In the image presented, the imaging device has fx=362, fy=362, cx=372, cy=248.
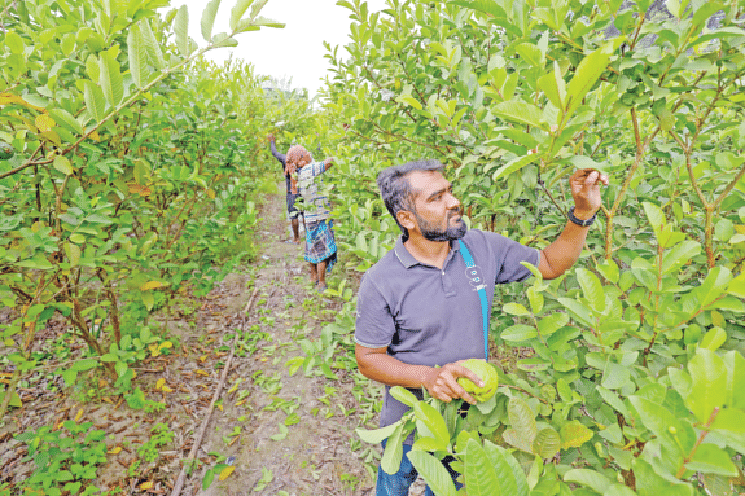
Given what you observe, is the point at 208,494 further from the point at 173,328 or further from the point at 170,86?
the point at 170,86

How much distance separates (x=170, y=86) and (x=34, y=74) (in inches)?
40.4

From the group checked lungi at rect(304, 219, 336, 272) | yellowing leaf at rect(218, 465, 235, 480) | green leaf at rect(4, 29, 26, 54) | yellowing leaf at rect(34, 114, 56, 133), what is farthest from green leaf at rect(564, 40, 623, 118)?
checked lungi at rect(304, 219, 336, 272)

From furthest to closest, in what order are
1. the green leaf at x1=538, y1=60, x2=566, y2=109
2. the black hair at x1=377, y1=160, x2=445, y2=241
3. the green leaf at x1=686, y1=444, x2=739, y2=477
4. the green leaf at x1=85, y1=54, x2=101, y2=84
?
1. the black hair at x1=377, y1=160, x2=445, y2=241
2. the green leaf at x1=85, y1=54, x2=101, y2=84
3. the green leaf at x1=538, y1=60, x2=566, y2=109
4. the green leaf at x1=686, y1=444, x2=739, y2=477

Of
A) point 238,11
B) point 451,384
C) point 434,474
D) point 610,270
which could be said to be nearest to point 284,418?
point 451,384

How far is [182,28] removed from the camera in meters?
0.99

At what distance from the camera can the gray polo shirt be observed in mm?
1527

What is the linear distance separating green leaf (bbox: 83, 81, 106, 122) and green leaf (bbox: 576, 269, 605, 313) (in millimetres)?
1388

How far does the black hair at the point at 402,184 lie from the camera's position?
1.62m

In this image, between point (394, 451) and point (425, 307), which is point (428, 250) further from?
point (394, 451)

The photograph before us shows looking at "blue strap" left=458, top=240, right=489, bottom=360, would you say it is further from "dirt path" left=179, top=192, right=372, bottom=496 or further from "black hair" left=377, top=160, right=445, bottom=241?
"dirt path" left=179, top=192, right=372, bottom=496

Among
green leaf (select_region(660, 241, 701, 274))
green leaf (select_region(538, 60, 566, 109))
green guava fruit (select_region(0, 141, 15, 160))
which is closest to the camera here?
green leaf (select_region(538, 60, 566, 109))

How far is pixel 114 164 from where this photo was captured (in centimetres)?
212

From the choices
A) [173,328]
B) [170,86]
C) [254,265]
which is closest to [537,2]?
[170,86]

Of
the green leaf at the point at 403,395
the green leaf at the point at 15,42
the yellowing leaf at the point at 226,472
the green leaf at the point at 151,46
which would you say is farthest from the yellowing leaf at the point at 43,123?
the yellowing leaf at the point at 226,472
